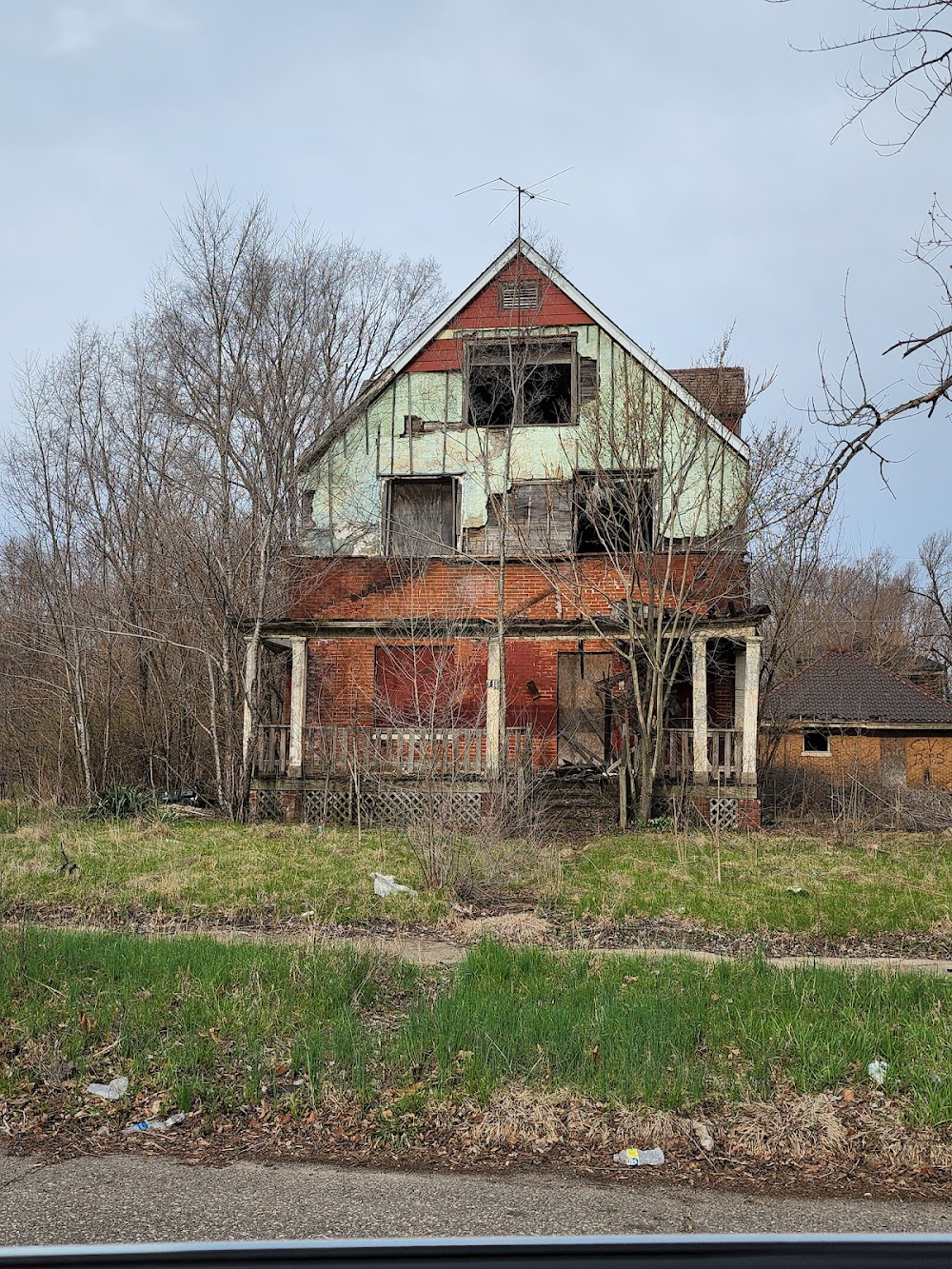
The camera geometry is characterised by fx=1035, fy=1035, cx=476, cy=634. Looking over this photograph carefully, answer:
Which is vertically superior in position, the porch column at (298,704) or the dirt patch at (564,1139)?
the porch column at (298,704)

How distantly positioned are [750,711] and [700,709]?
0.82 m

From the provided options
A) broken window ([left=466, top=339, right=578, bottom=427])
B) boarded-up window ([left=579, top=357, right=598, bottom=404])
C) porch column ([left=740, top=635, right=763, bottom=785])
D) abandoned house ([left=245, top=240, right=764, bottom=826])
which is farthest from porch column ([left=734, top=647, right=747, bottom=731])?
boarded-up window ([left=579, top=357, right=598, bottom=404])

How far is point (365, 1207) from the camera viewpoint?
399 centimetres

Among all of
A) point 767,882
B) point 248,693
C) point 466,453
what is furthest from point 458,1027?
point 466,453

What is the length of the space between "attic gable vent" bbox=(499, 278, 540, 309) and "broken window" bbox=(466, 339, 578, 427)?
0.78 metres

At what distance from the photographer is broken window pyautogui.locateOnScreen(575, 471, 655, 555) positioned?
16.3 meters

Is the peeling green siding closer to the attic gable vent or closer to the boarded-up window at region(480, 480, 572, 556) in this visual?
the boarded-up window at region(480, 480, 572, 556)

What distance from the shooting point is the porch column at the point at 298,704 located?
17.0 m

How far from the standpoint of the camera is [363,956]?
22.8 ft

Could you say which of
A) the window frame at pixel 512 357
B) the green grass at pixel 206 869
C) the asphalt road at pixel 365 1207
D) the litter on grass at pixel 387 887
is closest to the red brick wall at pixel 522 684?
the green grass at pixel 206 869

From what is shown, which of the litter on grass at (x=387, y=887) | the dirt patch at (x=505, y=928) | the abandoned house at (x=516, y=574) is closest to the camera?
the dirt patch at (x=505, y=928)

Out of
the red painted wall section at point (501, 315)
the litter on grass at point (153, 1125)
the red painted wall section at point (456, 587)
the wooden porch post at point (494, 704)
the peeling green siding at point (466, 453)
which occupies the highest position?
the red painted wall section at point (501, 315)

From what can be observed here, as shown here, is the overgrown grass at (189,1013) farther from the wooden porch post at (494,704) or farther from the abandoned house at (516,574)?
the wooden porch post at (494,704)

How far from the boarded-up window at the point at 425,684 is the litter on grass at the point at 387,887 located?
7041 mm
